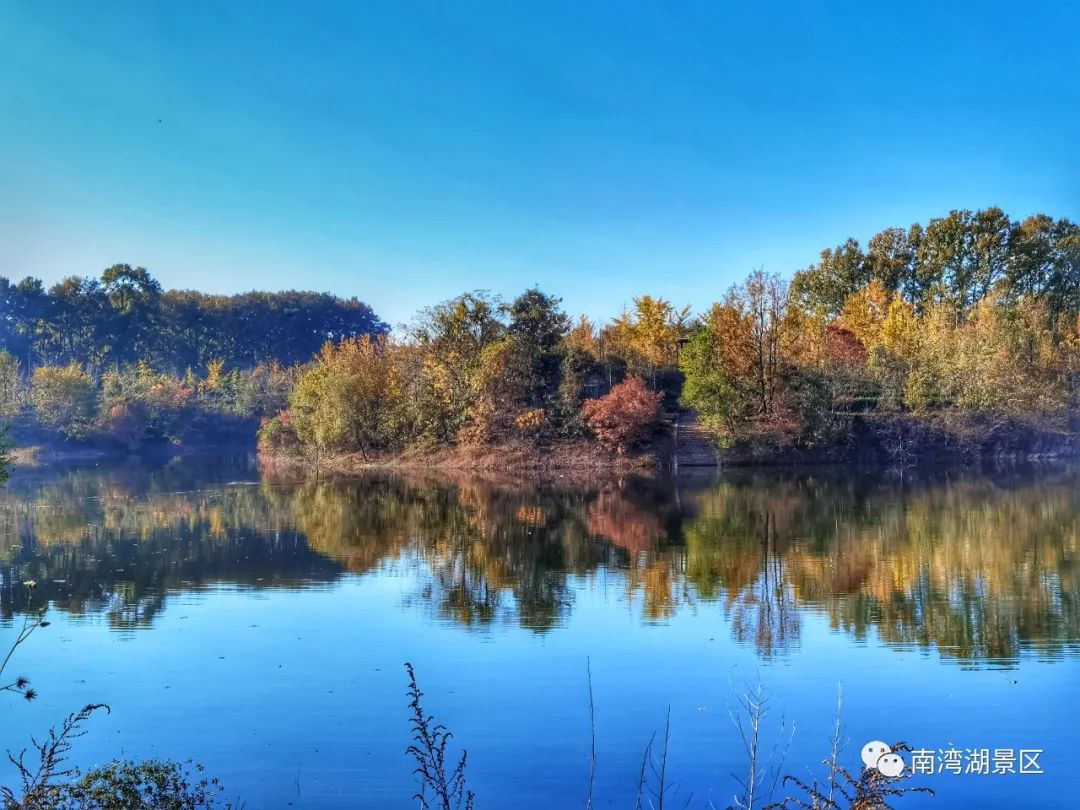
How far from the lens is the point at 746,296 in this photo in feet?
136

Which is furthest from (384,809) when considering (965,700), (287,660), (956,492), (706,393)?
(706,393)

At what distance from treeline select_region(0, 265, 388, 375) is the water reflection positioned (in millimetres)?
51347

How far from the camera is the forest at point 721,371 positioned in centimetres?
4053

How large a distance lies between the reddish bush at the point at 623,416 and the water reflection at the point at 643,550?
7298mm

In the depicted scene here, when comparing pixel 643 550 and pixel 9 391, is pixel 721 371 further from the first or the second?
pixel 9 391

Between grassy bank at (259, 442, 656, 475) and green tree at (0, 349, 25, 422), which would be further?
green tree at (0, 349, 25, 422)

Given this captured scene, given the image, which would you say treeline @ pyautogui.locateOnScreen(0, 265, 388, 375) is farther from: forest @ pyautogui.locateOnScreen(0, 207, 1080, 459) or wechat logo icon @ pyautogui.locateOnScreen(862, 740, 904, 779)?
wechat logo icon @ pyautogui.locateOnScreen(862, 740, 904, 779)

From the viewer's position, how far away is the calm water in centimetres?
805

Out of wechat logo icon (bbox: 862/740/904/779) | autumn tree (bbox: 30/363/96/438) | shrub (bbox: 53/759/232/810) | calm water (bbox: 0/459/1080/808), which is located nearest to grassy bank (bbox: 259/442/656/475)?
calm water (bbox: 0/459/1080/808)

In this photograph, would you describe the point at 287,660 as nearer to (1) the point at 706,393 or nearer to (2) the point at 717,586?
(2) the point at 717,586

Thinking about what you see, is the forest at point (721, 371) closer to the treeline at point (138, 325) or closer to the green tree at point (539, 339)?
the green tree at point (539, 339)

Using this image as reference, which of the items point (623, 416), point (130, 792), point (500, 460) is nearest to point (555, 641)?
point (130, 792)

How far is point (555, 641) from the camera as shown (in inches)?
464

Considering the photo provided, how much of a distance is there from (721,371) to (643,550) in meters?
22.8
